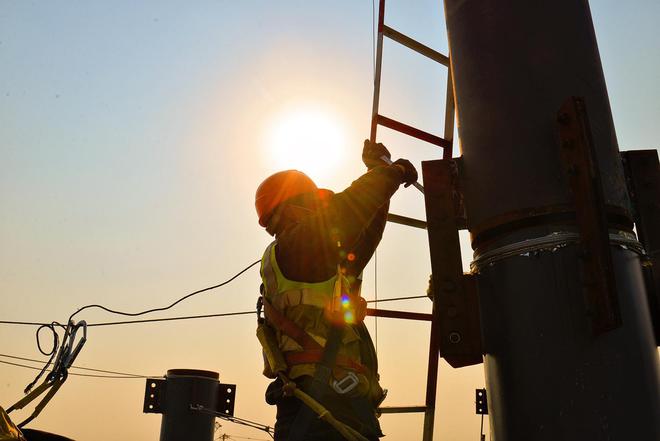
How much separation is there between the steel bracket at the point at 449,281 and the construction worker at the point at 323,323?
1.55ft

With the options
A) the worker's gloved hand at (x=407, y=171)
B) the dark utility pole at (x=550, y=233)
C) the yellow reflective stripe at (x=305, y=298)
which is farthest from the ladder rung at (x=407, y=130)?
the yellow reflective stripe at (x=305, y=298)

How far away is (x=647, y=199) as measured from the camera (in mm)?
2752

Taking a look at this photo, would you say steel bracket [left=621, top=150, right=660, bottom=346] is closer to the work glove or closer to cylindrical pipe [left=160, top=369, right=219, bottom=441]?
the work glove

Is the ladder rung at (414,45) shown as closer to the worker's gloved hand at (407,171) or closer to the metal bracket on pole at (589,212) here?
the worker's gloved hand at (407,171)

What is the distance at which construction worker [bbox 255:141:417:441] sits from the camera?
2865 mm

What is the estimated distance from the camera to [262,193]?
371 cm

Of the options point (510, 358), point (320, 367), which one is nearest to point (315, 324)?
point (320, 367)

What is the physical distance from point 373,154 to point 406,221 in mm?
566

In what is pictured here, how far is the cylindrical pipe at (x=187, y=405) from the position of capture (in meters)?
5.71

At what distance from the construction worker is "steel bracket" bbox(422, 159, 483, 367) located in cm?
47

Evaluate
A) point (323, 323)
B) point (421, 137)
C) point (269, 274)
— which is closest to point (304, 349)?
point (323, 323)

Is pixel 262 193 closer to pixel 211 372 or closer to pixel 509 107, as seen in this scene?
pixel 509 107

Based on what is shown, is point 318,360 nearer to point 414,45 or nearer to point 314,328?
point 314,328

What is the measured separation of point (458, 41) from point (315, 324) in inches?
65.6
